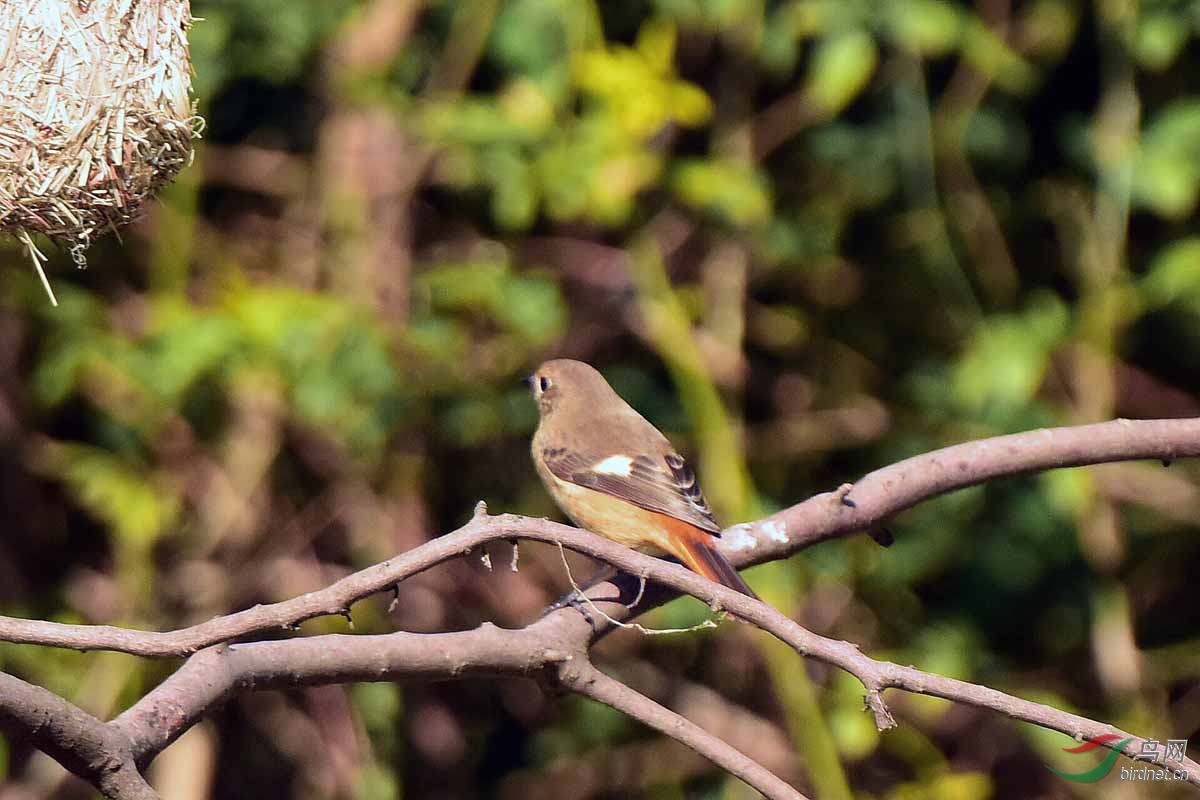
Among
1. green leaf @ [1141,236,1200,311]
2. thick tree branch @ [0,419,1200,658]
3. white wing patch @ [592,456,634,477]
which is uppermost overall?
green leaf @ [1141,236,1200,311]

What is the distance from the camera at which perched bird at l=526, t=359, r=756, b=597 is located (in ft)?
13.1

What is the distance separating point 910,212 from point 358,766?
9.77 feet

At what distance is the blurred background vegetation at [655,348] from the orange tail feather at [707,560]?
4.67 ft

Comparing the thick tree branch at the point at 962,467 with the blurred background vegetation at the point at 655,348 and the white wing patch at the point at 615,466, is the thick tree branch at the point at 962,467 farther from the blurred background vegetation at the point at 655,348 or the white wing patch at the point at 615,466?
the blurred background vegetation at the point at 655,348

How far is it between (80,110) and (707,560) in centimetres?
167

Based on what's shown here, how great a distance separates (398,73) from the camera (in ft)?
18.6

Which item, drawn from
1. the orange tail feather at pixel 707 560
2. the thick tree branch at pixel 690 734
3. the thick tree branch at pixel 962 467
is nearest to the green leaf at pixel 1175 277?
the thick tree branch at pixel 962 467

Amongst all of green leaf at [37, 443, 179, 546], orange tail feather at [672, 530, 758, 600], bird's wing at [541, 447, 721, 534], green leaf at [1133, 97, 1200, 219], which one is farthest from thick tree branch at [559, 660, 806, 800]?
green leaf at [1133, 97, 1200, 219]

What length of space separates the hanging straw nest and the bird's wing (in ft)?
5.32

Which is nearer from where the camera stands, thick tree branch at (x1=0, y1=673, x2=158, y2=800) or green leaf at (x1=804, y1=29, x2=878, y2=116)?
thick tree branch at (x1=0, y1=673, x2=158, y2=800)

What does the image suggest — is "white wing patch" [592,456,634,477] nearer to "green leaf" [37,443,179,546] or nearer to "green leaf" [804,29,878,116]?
"green leaf" [804,29,878,116]

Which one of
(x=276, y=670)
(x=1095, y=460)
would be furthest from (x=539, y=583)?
(x=276, y=670)

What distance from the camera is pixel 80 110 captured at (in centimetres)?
300

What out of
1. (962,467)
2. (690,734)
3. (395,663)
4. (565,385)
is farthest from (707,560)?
(565,385)
